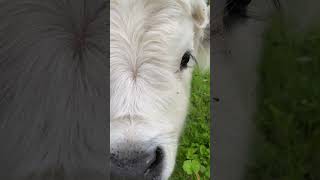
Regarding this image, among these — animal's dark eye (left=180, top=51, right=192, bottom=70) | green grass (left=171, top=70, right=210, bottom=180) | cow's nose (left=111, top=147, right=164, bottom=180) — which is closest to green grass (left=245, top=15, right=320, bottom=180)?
green grass (left=171, top=70, right=210, bottom=180)

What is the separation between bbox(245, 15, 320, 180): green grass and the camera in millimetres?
3750

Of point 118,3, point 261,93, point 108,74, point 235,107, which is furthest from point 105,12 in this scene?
point 261,93

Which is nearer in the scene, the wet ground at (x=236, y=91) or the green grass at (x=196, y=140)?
the wet ground at (x=236, y=91)

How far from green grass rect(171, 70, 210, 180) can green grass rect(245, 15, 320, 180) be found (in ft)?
1.48

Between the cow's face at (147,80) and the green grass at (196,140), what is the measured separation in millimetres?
1099

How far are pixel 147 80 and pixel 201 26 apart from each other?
0.59 metres

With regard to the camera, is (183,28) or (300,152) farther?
(300,152)

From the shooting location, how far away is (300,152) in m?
3.74

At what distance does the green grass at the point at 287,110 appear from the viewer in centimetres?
375

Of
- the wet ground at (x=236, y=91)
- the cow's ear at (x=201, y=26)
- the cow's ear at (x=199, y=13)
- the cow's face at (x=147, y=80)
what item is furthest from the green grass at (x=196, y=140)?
the cow's face at (x=147, y=80)

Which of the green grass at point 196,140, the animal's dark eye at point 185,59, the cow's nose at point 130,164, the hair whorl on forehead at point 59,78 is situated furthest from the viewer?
the green grass at point 196,140

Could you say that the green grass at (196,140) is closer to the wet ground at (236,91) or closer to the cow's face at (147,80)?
the wet ground at (236,91)

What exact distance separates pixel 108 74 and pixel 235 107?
1.09m

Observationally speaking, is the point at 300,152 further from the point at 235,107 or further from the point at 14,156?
the point at 14,156
